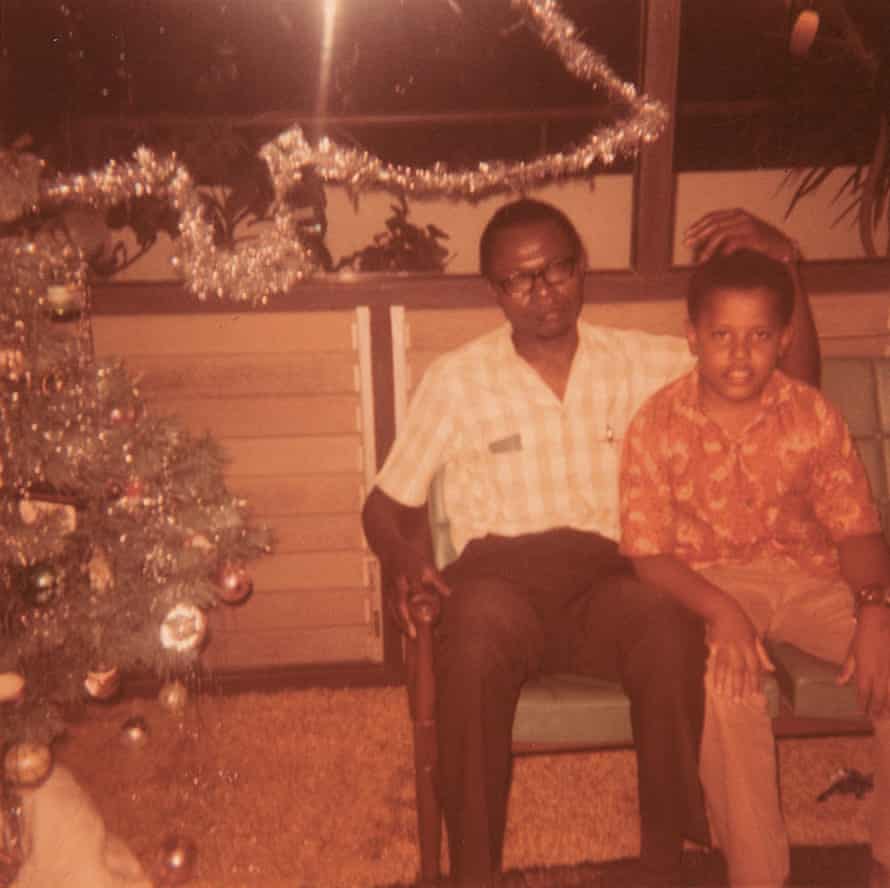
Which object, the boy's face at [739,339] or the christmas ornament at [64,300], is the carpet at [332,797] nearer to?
the boy's face at [739,339]

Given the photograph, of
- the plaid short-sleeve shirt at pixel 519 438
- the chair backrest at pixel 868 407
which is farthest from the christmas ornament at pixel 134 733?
the chair backrest at pixel 868 407

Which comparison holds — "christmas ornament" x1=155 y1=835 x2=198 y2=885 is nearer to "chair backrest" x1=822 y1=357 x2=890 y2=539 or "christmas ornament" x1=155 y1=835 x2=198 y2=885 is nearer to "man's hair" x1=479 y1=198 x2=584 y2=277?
"man's hair" x1=479 y1=198 x2=584 y2=277

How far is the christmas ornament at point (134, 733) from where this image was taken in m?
2.78

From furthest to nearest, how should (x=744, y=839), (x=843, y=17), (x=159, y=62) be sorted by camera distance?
(x=159, y=62) → (x=843, y=17) → (x=744, y=839)

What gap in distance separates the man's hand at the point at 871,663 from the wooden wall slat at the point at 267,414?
166cm

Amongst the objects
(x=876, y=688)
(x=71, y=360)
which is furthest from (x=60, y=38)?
(x=876, y=688)

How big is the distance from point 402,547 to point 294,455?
99 cm

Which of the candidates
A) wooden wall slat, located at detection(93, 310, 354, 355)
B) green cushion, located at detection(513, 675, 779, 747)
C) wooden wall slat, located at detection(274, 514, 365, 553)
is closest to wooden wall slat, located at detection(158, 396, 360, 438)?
wooden wall slat, located at detection(93, 310, 354, 355)

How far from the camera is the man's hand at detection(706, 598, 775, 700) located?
6.74ft

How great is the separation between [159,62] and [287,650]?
87.5 inches

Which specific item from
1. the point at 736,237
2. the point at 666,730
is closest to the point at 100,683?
the point at 666,730

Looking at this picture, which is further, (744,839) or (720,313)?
(720,313)

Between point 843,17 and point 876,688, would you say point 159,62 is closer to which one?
point 843,17

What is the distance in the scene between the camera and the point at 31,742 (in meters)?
2.34
